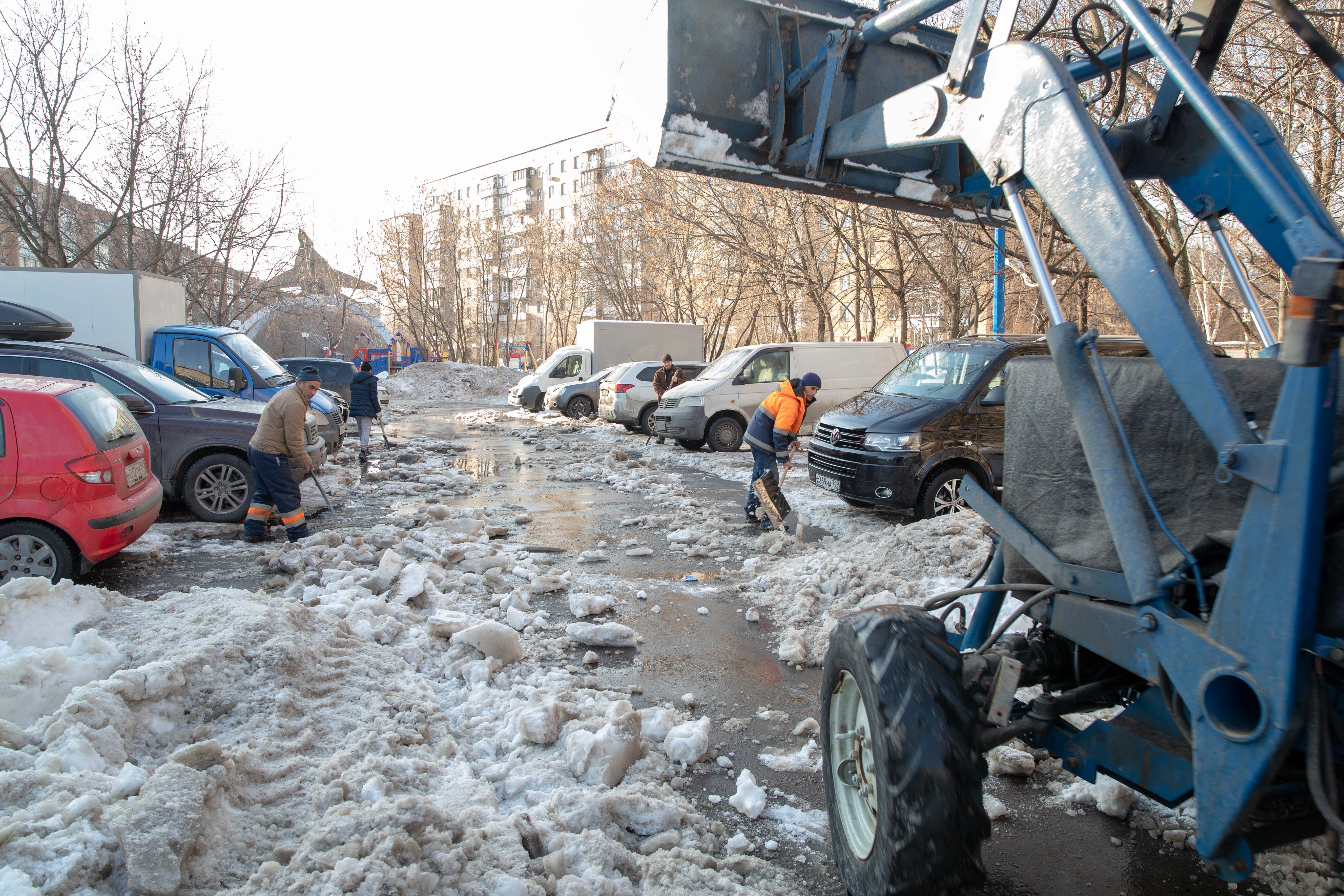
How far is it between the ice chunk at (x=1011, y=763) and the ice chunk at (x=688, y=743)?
1.36m

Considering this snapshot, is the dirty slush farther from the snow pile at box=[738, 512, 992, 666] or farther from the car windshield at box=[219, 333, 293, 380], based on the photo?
the car windshield at box=[219, 333, 293, 380]

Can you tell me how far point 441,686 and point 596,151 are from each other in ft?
218

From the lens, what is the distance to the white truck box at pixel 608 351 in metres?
24.3

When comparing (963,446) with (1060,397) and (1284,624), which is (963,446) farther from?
(1284,624)

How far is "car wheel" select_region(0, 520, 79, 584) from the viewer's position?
5.94 m

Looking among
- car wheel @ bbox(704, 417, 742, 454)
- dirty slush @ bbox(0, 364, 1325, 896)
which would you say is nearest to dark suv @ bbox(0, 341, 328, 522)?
dirty slush @ bbox(0, 364, 1325, 896)

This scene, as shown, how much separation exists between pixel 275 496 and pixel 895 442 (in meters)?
6.57

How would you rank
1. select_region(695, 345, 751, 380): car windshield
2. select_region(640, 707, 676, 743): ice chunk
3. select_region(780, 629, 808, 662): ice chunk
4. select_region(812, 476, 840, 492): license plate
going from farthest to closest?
select_region(695, 345, 751, 380): car windshield < select_region(812, 476, 840, 492): license plate < select_region(780, 629, 808, 662): ice chunk < select_region(640, 707, 676, 743): ice chunk

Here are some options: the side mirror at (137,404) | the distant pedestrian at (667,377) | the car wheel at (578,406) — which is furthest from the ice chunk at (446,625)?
the car wheel at (578,406)

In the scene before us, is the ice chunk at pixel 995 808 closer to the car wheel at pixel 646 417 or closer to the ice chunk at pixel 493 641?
the ice chunk at pixel 493 641

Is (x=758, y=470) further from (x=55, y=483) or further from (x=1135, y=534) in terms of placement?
(x=1135, y=534)

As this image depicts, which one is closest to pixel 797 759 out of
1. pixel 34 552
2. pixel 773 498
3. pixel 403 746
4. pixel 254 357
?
pixel 403 746

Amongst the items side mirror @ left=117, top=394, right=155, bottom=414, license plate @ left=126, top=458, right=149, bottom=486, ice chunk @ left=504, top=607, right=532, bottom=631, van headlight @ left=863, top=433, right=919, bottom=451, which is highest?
side mirror @ left=117, top=394, right=155, bottom=414

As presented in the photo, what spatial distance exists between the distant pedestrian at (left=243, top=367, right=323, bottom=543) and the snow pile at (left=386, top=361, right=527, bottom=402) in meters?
28.3
